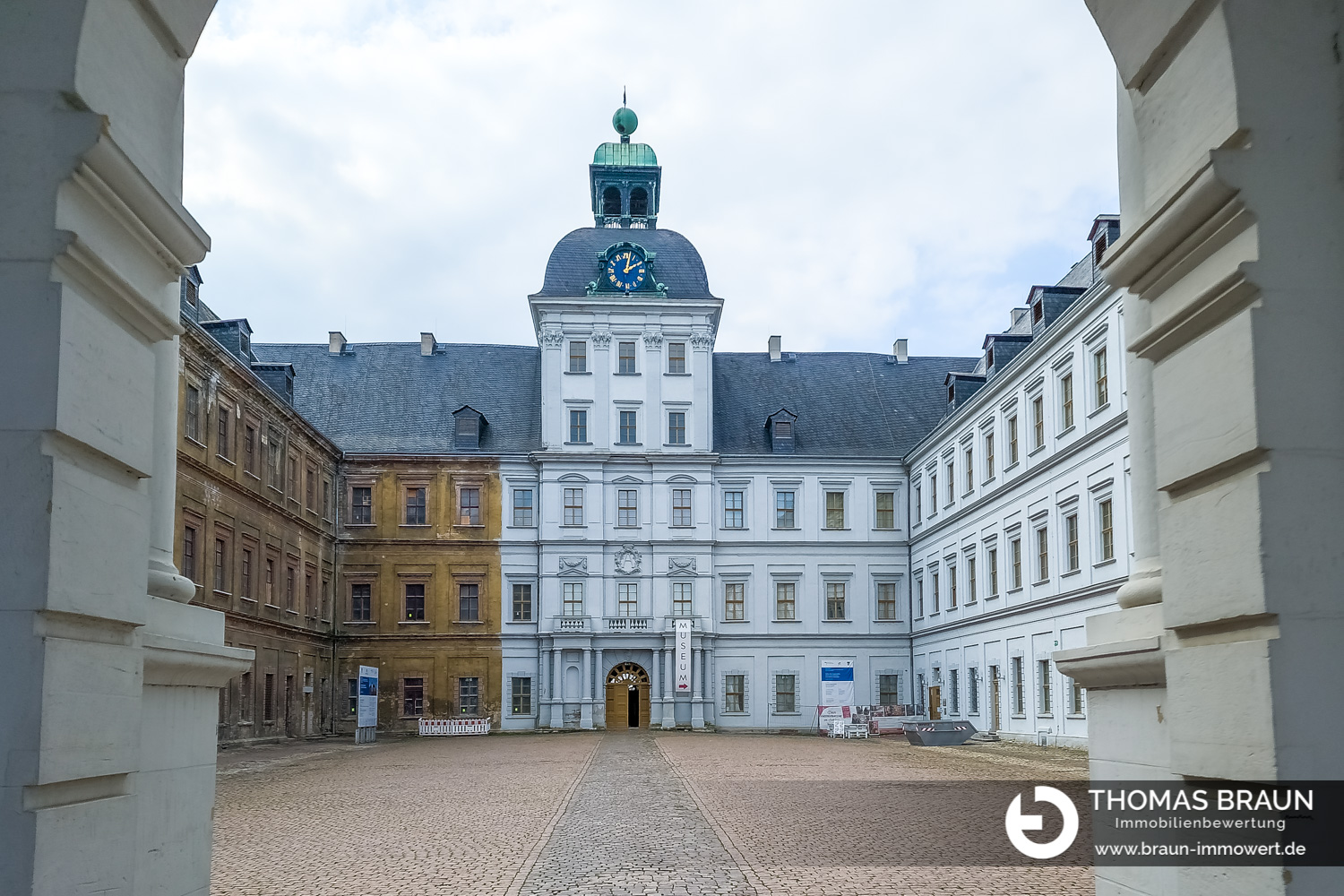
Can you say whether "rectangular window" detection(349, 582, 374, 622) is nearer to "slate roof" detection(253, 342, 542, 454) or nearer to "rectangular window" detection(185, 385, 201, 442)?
"slate roof" detection(253, 342, 542, 454)

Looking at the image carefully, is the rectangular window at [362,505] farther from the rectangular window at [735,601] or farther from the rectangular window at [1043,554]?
the rectangular window at [1043,554]

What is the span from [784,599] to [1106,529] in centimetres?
2187

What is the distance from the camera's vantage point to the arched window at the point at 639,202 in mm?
59250

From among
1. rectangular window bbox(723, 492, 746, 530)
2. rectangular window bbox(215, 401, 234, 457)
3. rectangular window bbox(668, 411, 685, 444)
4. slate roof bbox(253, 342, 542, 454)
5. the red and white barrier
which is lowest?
the red and white barrier

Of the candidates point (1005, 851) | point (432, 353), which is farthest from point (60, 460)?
point (432, 353)

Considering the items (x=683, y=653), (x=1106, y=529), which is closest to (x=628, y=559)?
(x=683, y=653)

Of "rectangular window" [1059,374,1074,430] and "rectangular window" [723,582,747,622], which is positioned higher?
"rectangular window" [1059,374,1074,430]

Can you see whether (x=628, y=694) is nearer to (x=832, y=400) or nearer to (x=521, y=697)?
(x=521, y=697)

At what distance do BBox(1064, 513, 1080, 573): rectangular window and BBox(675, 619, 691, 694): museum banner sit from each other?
61.8 ft

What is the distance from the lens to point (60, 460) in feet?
13.9

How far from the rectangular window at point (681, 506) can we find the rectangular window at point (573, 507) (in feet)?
12.4

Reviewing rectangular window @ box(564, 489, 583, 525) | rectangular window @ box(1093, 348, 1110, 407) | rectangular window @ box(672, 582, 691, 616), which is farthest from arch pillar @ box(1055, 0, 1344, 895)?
rectangular window @ box(564, 489, 583, 525)

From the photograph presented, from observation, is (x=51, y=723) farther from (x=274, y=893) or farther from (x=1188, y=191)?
(x=274, y=893)

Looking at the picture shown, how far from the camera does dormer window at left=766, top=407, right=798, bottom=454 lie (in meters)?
55.4
